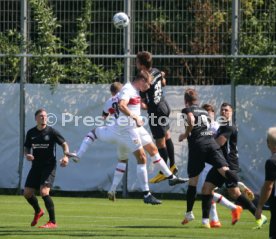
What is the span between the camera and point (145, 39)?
26.0m

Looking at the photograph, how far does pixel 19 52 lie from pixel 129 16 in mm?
3233

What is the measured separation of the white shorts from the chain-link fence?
24.2 ft

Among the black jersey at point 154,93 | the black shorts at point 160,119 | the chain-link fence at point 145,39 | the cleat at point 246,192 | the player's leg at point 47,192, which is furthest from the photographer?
the chain-link fence at point 145,39

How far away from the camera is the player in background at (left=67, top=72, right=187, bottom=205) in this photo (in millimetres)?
17250

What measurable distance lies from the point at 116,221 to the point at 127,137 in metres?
1.72

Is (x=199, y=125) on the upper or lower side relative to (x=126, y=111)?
lower

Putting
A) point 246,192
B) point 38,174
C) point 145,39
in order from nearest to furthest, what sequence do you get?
point 38,174 < point 246,192 < point 145,39

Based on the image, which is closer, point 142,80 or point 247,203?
point 247,203

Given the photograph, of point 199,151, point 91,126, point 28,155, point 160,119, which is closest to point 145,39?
point 91,126

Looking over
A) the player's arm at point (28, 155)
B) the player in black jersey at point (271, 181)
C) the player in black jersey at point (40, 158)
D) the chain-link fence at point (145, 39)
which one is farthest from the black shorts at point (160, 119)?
the player in black jersey at point (271, 181)

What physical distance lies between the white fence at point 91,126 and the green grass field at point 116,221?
123 cm

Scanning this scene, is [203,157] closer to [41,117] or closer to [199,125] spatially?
[199,125]

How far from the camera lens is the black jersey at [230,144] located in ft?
59.6

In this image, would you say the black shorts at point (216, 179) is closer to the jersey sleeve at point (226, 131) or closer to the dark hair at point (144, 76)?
the jersey sleeve at point (226, 131)
